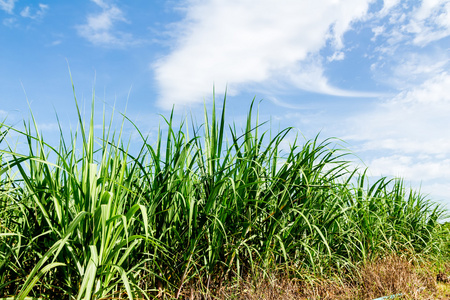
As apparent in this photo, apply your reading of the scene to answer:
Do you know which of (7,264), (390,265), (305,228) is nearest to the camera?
(7,264)

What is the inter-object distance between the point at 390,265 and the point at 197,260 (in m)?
2.34

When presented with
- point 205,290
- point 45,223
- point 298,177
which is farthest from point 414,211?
point 45,223

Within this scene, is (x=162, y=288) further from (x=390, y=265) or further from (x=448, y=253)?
(x=448, y=253)

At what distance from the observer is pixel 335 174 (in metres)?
3.62

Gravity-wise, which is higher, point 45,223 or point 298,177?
point 298,177

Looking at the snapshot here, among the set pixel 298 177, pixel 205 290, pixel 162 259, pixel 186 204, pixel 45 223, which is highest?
pixel 298 177

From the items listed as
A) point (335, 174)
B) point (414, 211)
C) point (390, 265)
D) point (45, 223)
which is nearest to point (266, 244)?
point (335, 174)

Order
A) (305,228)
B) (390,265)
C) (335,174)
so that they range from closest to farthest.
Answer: (305,228) < (335,174) < (390,265)

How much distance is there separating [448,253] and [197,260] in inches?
204

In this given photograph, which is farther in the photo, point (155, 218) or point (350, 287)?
point (350, 287)

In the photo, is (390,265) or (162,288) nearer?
(162,288)

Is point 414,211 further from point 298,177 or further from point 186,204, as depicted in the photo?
point 186,204

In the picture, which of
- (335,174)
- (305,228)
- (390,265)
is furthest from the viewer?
(390,265)

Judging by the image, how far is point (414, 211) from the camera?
5.75 metres
